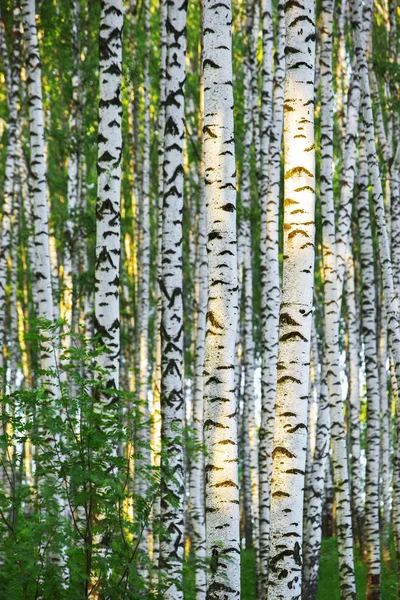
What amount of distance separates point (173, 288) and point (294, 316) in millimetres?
2673

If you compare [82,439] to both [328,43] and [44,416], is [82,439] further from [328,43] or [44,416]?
[328,43]

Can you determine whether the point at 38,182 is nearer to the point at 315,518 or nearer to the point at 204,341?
the point at 204,341

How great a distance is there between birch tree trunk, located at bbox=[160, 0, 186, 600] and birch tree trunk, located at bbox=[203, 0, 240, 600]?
1709 mm

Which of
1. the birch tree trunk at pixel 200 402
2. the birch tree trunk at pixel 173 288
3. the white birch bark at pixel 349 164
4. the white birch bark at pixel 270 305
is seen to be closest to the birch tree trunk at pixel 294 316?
the birch tree trunk at pixel 173 288

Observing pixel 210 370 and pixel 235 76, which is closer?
pixel 210 370

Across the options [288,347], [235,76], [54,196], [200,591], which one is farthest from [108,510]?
[54,196]

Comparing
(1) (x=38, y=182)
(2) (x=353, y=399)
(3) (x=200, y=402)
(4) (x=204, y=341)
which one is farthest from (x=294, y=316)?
(2) (x=353, y=399)

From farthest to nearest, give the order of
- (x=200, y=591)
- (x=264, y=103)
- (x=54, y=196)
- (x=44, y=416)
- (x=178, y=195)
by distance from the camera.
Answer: (x=54, y=196)
(x=264, y=103)
(x=200, y=591)
(x=178, y=195)
(x=44, y=416)

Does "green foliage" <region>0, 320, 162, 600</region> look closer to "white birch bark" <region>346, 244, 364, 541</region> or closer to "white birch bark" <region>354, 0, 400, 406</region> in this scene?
"white birch bark" <region>354, 0, 400, 406</region>

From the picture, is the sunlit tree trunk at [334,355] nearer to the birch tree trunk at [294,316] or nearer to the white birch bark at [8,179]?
the birch tree trunk at [294,316]

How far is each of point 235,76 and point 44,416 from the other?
14859mm

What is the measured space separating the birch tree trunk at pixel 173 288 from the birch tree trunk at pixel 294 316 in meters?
2.27

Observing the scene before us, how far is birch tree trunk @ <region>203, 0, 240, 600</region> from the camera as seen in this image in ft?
14.9

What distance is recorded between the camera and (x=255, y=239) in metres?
24.0
